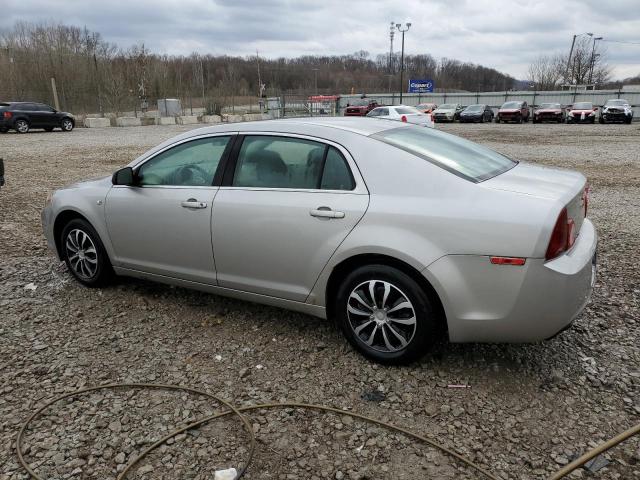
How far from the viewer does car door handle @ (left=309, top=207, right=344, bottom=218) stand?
320 centimetres

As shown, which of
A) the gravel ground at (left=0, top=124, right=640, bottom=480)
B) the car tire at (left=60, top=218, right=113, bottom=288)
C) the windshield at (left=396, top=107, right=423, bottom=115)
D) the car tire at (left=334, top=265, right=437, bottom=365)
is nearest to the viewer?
the gravel ground at (left=0, top=124, right=640, bottom=480)

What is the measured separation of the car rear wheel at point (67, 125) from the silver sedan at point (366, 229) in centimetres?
2815

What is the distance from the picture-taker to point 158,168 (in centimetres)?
417

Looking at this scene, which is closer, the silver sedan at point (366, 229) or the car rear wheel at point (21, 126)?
the silver sedan at point (366, 229)

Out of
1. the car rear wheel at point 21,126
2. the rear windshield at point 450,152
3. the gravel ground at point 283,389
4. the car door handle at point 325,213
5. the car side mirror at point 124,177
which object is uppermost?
the rear windshield at point 450,152

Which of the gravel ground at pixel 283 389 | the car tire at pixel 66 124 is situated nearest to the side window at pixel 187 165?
the gravel ground at pixel 283 389

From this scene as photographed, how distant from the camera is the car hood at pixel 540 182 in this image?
2.97 metres

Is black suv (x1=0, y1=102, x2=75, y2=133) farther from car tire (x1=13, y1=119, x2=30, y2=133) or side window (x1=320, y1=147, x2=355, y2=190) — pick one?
side window (x1=320, y1=147, x2=355, y2=190)

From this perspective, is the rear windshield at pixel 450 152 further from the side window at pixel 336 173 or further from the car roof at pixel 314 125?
the side window at pixel 336 173

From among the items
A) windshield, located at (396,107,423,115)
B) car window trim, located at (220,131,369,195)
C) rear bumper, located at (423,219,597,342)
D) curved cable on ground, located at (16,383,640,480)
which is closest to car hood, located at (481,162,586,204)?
rear bumper, located at (423,219,597,342)

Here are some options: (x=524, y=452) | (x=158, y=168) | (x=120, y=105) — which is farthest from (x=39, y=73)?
(x=524, y=452)

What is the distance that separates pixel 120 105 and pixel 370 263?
49822mm

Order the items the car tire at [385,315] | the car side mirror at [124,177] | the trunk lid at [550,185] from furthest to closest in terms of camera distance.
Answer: the car side mirror at [124,177] < the car tire at [385,315] < the trunk lid at [550,185]

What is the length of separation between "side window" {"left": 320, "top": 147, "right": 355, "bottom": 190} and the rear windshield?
0.29 metres
